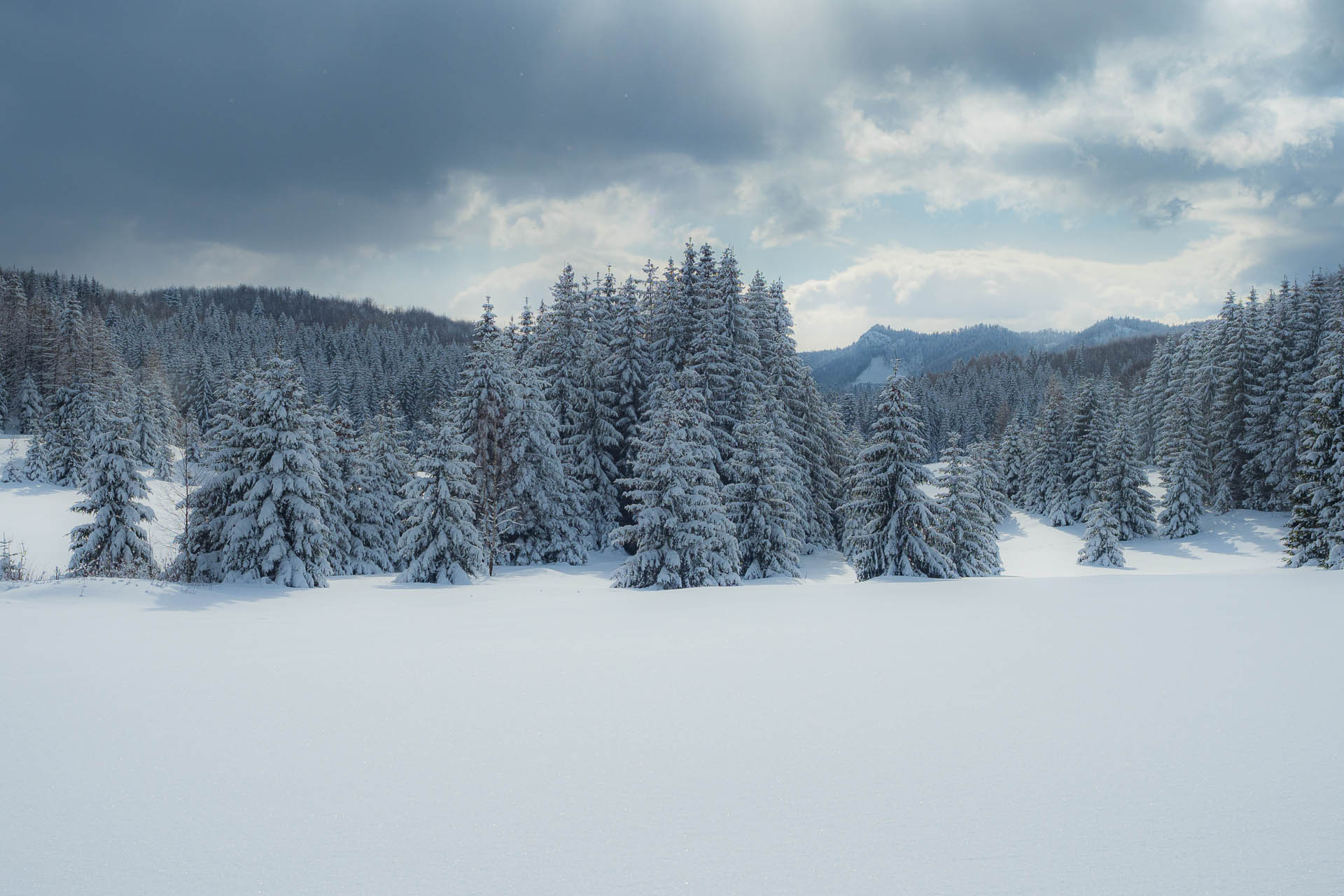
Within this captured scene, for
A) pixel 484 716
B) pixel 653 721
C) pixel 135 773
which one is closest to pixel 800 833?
pixel 653 721

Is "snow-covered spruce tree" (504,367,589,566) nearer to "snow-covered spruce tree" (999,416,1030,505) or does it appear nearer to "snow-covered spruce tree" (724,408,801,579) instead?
"snow-covered spruce tree" (724,408,801,579)

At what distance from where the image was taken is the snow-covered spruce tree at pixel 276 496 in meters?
20.1

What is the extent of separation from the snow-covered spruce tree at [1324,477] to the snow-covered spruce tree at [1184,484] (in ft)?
58.1

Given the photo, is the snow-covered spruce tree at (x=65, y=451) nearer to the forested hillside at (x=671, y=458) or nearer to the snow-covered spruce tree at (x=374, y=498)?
the forested hillside at (x=671, y=458)

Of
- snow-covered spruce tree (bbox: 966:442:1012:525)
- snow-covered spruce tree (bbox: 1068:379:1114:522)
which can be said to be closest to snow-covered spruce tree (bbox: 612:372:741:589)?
snow-covered spruce tree (bbox: 966:442:1012:525)

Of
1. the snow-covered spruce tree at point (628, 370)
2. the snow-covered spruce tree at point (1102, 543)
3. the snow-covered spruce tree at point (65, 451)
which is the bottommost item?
the snow-covered spruce tree at point (1102, 543)

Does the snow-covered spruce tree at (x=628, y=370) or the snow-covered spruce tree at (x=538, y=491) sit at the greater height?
the snow-covered spruce tree at (x=628, y=370)

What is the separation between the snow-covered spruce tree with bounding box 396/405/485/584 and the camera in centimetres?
2191

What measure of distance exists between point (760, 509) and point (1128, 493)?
111ft

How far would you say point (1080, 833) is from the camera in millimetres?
3293

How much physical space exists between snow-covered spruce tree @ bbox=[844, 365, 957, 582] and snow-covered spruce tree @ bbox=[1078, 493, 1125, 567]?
2153cm

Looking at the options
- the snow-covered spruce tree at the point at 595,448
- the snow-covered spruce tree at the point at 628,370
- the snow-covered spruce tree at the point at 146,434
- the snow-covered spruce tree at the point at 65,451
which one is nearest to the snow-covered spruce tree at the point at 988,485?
the snow-covered spruce tree at the point at 628,370

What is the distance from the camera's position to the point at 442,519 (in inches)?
894

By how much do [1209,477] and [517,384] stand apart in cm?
5050
